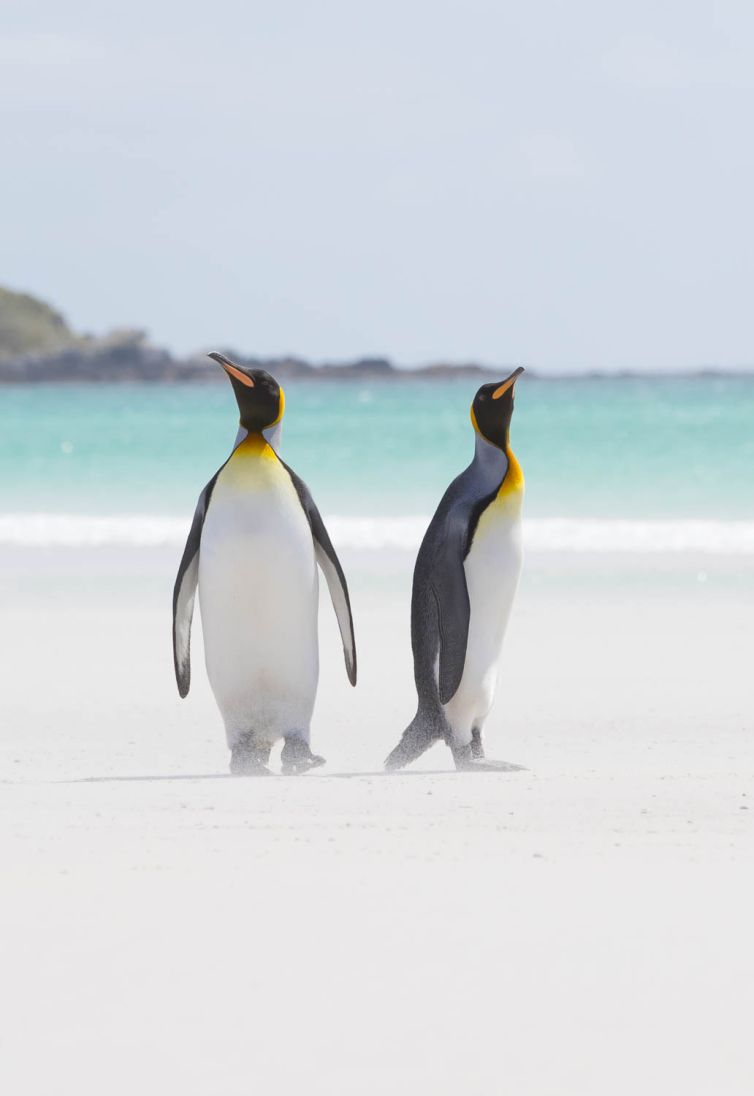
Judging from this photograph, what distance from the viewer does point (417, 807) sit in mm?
3885

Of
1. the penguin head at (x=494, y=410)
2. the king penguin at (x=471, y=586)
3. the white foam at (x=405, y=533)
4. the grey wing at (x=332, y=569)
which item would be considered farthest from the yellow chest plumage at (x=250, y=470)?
the white foam at (x=405, y=533)

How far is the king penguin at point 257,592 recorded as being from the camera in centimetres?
490

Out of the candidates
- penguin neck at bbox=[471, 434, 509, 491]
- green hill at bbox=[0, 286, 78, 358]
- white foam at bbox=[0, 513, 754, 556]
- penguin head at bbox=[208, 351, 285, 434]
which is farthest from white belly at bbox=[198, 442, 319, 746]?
green hill at bbox=[0, 286, 78, 358]

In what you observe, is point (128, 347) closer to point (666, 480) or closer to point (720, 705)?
point (666, 480)

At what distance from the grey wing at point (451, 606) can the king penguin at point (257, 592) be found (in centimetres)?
38

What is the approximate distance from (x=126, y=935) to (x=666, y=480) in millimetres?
18254

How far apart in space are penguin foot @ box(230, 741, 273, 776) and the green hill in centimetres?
8789

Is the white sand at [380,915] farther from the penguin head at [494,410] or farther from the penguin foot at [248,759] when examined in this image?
the penguin head at [494,410]

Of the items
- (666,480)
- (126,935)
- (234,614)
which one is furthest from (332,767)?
(666,480)

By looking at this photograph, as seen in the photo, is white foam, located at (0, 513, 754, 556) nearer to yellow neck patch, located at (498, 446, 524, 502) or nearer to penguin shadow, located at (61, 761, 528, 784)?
yellow neck patch, located at (498, 446, 524, 502)

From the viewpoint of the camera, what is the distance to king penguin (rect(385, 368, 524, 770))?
4859 mm

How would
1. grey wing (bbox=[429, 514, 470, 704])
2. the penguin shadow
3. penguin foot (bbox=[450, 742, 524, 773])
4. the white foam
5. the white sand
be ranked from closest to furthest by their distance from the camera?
the white sand → the penguin shadow → penguin foot (bbox=[450, 742, 524, 773]) → grey wing (bbox=[429, 514, 470, 704]) → the white foam

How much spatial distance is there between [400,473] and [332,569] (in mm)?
17929

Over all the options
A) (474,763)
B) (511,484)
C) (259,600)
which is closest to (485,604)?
(511,484)
